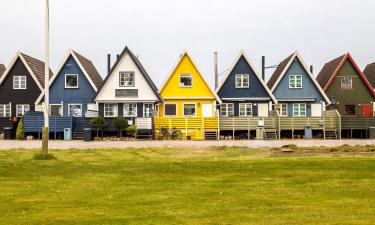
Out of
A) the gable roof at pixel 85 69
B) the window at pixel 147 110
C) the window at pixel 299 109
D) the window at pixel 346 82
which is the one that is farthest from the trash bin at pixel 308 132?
the gable roof at pixel 85 69

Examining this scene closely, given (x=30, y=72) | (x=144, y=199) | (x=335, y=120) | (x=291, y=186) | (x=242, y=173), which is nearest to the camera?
(x=144, y=199)

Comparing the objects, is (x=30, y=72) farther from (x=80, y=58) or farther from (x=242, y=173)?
(x=242, y=173)

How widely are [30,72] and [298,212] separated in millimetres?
42211

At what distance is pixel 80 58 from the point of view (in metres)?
47.8

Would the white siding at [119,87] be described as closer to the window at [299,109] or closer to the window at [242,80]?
the window at [242,80]

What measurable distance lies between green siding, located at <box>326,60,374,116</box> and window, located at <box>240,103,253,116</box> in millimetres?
8675

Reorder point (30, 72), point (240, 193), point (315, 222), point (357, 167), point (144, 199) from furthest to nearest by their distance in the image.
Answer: point (30, 72) < point (357, 167) < point (240, 193) < point (144, 199) < point (315, 222)

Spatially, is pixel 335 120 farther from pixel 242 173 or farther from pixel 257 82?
pixel 242 173

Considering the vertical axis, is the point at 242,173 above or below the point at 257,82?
below

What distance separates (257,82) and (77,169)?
33.7 meters

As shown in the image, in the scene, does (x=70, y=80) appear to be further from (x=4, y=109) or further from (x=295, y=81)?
(x=295, y=81)

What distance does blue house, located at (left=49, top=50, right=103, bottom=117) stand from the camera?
152 feet

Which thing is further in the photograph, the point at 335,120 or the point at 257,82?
the point at 257,82

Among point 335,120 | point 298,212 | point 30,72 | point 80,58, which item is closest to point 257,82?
point 335,120
